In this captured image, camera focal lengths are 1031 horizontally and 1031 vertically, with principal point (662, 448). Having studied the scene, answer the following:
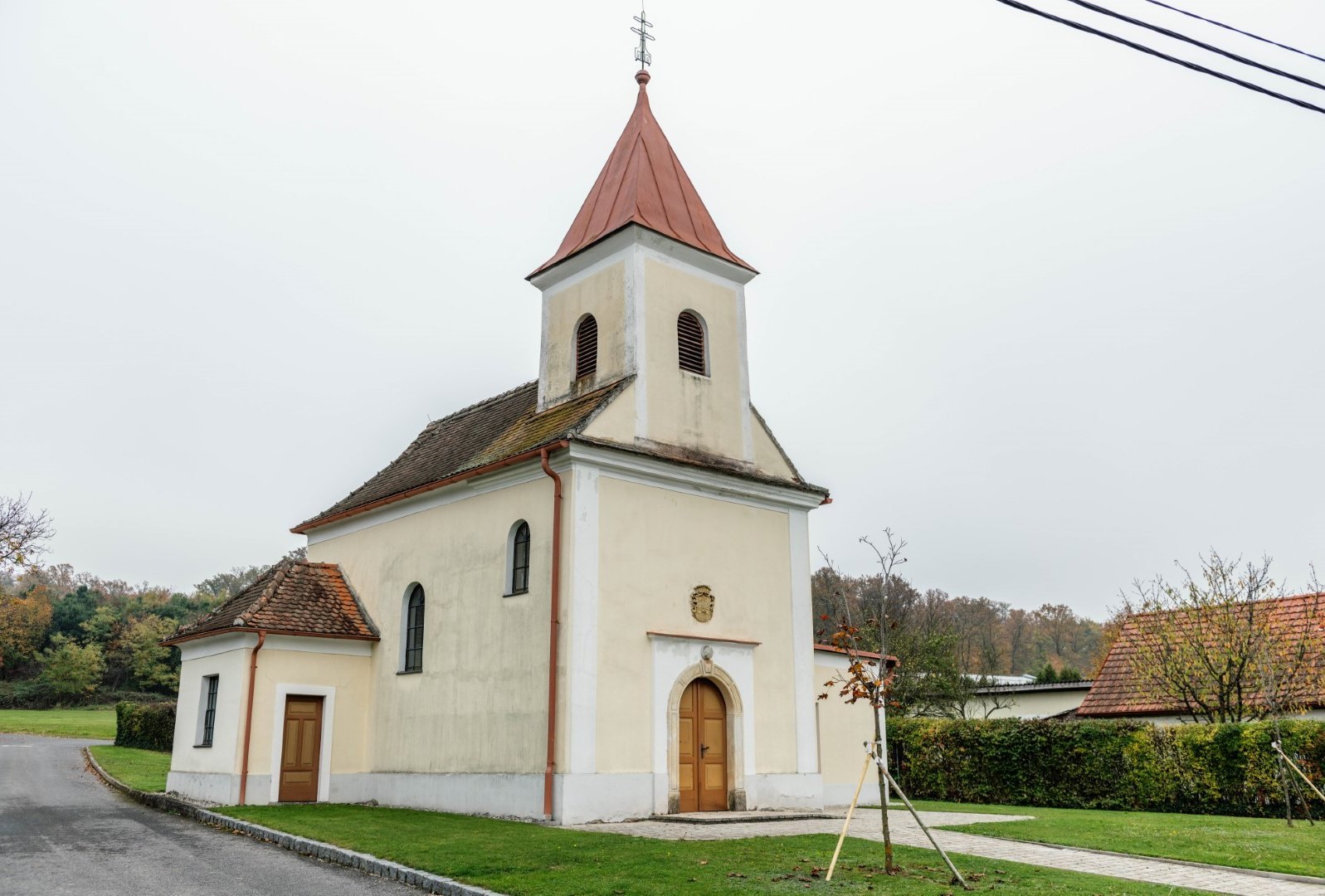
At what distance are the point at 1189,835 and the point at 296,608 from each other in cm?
1646

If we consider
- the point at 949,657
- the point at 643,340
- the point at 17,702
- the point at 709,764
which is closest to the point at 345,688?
the point at 709,764

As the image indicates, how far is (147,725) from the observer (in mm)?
37719

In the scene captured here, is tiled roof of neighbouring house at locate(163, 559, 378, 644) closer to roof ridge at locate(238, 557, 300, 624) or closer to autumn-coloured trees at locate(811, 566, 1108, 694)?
roof ridge at locate(238, 557, 300, 624)

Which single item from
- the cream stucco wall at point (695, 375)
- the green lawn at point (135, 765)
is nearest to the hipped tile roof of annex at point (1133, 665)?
the cream stucco wall at point (695, 375)

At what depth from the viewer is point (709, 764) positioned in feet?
58.4

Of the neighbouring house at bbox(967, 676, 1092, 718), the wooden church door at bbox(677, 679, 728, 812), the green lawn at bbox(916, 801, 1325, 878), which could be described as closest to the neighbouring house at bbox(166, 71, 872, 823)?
the wooden church door at bbox(677, 679, 728, 812)

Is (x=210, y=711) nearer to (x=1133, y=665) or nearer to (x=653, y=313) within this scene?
(x=653, y=313)

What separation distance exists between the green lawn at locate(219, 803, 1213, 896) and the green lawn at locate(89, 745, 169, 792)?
10691 mm

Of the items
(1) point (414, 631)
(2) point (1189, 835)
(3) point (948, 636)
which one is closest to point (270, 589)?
(1) point (414, 631)

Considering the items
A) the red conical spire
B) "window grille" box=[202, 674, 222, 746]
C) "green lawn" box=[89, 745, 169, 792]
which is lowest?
"green lawn" box=[89, 745, 169, 792]

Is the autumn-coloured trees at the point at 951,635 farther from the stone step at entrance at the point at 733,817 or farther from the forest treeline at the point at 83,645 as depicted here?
the forest treeline at the point at 83,645

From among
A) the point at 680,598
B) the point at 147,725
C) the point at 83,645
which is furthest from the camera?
the point at 83,645

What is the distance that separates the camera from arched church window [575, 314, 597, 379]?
20.0m

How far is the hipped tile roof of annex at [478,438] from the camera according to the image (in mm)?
18750
